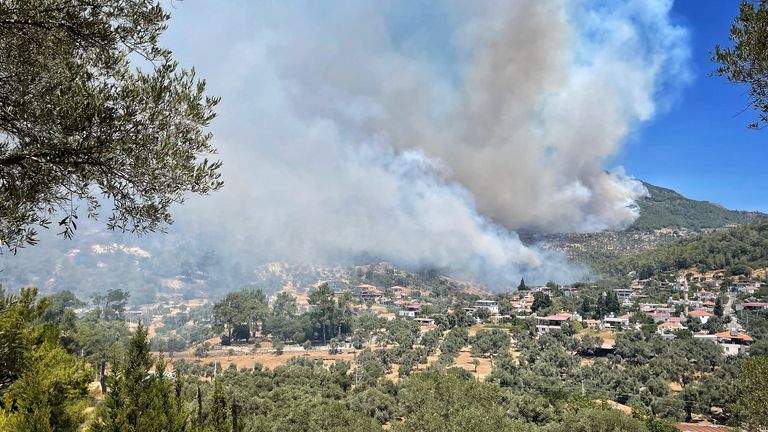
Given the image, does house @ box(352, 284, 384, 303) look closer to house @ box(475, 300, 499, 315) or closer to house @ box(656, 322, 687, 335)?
house @ box(475, 300, 499, 315)

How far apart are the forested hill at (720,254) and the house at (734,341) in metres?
51.5

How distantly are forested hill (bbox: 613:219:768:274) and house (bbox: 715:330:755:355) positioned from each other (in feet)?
169

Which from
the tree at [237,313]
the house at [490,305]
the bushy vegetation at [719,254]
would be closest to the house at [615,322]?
the house at [490,305]

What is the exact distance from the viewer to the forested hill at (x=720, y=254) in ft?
331

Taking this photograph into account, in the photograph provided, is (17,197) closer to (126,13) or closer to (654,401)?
(126,13)

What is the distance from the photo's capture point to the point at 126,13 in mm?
4797

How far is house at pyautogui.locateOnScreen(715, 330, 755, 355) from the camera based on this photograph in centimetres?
5275

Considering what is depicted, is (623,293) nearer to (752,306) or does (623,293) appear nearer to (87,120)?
(752,306)

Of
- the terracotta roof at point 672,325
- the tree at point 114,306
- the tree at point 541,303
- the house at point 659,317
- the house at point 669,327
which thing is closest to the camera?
the house at point 669,327

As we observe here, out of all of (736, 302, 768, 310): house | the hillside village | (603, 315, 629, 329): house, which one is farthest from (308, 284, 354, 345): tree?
(736, 302, 768, 310): house

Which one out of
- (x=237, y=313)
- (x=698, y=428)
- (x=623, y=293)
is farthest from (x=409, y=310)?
(x=698, y=428)

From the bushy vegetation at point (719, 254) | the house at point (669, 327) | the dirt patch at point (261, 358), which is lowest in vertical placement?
the dirt patch at point (261, 358)

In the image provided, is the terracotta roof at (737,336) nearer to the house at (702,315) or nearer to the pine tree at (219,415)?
the house at (702,315)

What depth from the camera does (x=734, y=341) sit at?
2200 inches
